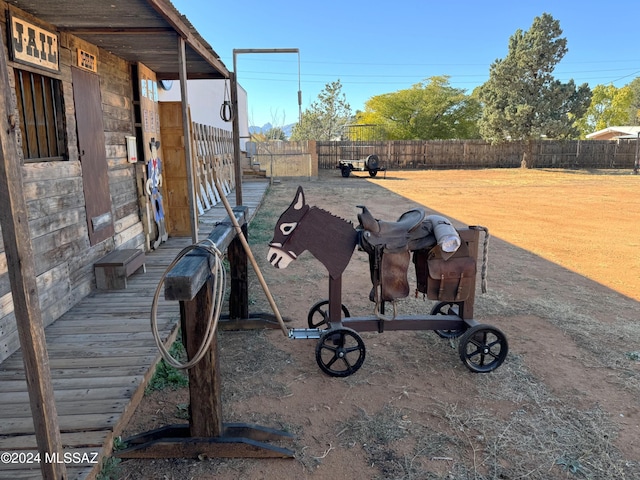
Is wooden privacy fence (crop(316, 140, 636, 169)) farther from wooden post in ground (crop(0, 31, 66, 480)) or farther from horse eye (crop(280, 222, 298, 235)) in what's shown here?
wooden post in ground (crop(0, 31, 66, 480))

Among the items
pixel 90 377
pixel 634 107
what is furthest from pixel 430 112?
pixel 90 377

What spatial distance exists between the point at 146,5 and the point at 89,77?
5.16 ft

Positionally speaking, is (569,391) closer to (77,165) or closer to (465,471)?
(465,471)

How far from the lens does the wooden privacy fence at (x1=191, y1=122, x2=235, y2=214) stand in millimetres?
8809

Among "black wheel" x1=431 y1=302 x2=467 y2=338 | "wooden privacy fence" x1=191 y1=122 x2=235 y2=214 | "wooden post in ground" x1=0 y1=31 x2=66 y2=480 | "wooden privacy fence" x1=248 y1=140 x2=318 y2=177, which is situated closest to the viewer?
"wooden post in ground" x1=0 y1=31 x2=66 y2=480

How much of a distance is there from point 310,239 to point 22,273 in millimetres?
2049

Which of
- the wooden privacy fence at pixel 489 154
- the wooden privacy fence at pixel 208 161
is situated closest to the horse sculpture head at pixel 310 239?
the wooden privacy fence at pixel 208 161

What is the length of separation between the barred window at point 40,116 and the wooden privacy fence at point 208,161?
3.86 metres

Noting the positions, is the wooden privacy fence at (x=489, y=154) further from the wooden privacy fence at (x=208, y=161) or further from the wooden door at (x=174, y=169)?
the wooden door at (x=174, y=169)

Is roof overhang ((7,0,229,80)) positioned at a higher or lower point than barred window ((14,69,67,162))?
higher

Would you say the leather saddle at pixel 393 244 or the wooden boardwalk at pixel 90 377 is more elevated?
the leather saddle at pixel 393 244

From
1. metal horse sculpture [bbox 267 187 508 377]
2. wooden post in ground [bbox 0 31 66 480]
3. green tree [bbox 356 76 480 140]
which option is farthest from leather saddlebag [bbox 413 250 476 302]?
green tree [bbox 356 76 480 140]

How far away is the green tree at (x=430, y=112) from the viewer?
3706 cm

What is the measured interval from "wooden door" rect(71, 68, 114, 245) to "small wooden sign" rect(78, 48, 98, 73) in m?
0.05
